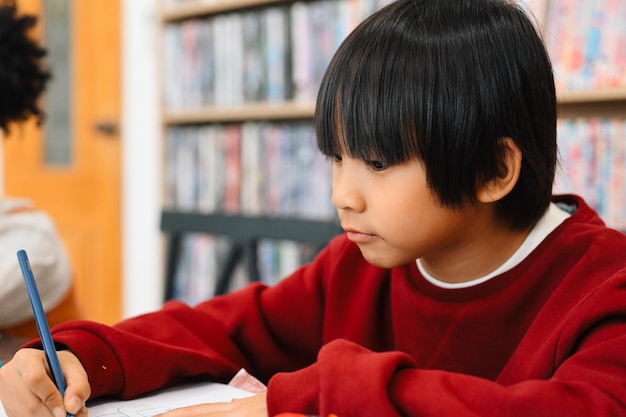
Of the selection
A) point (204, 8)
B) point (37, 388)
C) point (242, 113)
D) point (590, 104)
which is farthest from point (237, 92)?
point (37, 388)

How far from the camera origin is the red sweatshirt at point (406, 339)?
1.71ft

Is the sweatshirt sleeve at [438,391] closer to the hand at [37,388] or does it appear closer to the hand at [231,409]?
the hand at [231,409]

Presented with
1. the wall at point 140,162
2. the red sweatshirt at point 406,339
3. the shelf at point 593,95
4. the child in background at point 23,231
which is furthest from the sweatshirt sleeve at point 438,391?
the wall at point 140,162

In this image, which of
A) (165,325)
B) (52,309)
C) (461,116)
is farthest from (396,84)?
(52,309)

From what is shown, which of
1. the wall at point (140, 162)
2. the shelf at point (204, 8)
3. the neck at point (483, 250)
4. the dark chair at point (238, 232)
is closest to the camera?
the neck at point (483, 250)

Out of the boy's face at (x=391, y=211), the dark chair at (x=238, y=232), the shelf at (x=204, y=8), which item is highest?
the shelf at (x=204, y=8)

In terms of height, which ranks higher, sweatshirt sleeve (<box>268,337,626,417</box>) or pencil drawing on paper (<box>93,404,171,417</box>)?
sweatshirt sleeve (<box>268,337,626,417</box>)

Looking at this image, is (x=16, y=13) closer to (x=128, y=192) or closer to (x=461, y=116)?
(x=461, y=116)

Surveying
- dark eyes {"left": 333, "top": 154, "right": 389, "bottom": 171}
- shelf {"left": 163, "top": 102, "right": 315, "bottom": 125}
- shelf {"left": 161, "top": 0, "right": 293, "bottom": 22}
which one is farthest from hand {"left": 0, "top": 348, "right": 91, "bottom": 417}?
shelf {"left": 161, "top": 0, "right": 293, "bottom": 22}

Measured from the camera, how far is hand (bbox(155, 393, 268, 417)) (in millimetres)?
577

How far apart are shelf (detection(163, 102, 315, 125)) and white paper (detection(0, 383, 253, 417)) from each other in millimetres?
1279

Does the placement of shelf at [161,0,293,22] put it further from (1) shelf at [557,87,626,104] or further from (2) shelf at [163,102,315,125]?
(1) shelf at [557,87,626,104]

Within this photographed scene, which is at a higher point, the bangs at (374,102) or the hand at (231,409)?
the bangs at (374,102)

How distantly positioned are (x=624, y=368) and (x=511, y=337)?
0.21 meters
